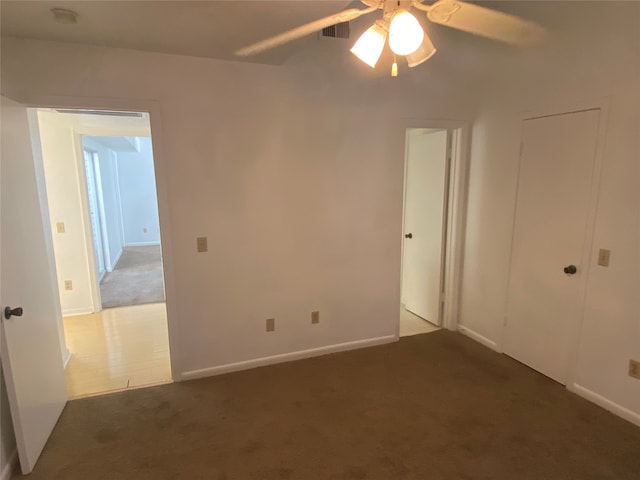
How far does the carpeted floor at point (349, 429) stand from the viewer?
206 centimetres

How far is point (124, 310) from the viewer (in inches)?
182

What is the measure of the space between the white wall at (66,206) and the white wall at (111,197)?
2.04 meters

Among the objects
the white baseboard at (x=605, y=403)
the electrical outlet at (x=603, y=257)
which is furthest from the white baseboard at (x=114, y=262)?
the electrical outlet at (x=603, y=257)

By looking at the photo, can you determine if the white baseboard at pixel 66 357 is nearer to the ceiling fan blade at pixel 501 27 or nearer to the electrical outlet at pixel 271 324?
the electrical outlet at pixel 271 324

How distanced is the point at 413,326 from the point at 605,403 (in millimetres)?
1765

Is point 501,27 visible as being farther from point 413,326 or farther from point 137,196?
point 137,196

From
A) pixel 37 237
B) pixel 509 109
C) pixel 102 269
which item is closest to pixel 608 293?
pixel 509 109

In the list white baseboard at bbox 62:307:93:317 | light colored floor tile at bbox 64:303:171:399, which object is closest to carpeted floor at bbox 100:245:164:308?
white baseboard at bbox 62:307:93:317

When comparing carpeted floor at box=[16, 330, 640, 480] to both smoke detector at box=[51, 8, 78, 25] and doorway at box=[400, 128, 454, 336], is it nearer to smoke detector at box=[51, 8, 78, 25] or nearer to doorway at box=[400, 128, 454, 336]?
doorway at box=[400, 128, 454, 336]

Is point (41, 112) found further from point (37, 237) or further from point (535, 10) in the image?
point (535, 10)

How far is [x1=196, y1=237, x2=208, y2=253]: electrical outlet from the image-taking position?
9.41 feet

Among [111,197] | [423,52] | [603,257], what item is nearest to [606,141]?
[603,257]

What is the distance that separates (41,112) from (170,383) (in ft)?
10.8

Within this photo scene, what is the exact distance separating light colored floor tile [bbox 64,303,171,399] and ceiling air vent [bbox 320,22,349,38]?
3047 mm
